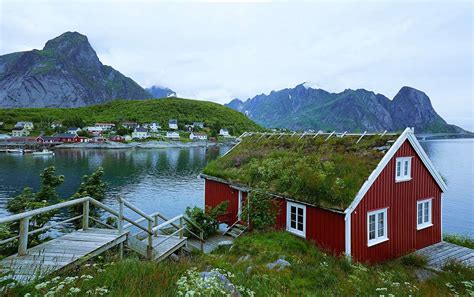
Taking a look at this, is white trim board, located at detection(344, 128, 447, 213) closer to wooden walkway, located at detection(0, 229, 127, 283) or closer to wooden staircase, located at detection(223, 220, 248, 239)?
wooden staircase, located at detection(223, 220, 248, 239)

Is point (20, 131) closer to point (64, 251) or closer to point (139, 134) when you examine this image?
point (139, 134)

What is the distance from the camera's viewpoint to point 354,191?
44.7 ft

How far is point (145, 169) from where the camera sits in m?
65.4

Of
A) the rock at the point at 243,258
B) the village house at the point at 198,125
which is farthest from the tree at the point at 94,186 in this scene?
the village house at the point at 198,125

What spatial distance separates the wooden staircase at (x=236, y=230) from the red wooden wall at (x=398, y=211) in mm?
6607

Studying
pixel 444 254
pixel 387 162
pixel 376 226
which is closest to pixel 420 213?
pixel 444 254

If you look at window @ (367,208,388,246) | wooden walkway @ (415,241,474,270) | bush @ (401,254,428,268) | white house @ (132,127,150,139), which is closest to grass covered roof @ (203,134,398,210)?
window @ (367,208,388,246)

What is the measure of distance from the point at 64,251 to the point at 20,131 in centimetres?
16757

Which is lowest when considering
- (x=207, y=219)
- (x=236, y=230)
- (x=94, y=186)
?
(x=236, y=230)

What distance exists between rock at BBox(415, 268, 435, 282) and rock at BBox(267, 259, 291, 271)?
616 cm

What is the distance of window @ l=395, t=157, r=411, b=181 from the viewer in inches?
618

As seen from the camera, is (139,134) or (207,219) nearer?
(207,219)

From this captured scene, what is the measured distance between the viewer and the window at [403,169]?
15685 mm

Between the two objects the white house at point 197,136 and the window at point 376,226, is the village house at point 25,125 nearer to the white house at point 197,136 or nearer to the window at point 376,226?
the white house at point 197,136
